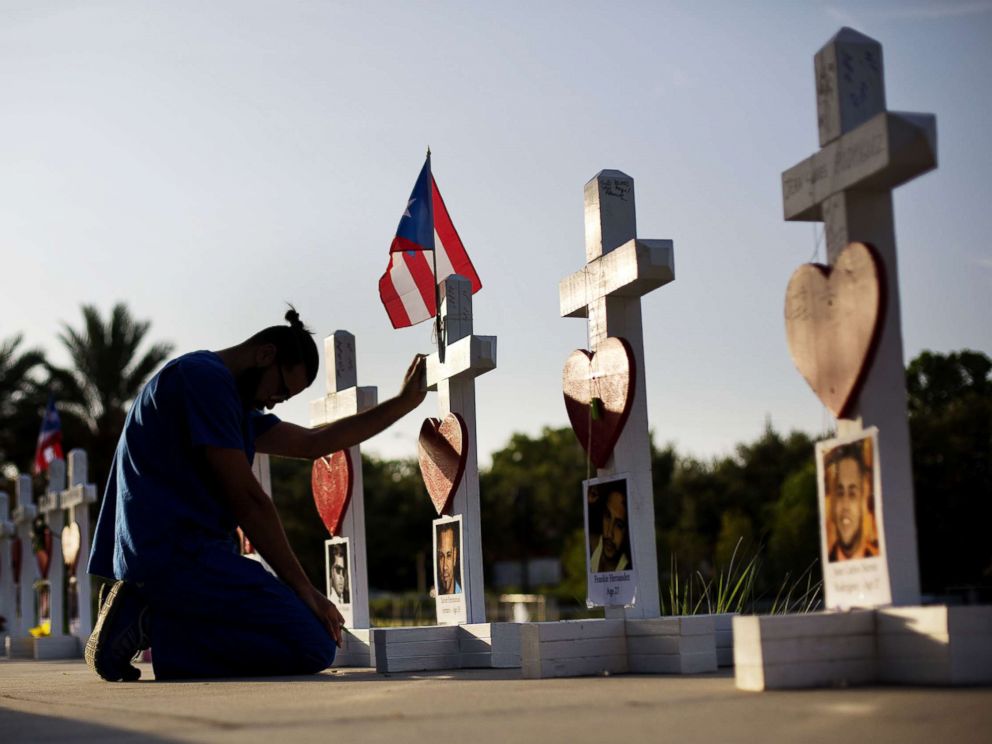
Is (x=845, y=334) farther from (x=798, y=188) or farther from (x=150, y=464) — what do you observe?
(x=150, y=464)

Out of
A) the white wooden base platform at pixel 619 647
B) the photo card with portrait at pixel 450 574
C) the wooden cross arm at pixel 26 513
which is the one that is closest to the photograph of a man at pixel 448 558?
the photo card with portrait at pixel 450 574

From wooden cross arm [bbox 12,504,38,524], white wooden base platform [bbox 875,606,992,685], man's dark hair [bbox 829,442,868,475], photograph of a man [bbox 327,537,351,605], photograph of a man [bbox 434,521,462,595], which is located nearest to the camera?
white wooden base platform [bbox 875,606,992,685]

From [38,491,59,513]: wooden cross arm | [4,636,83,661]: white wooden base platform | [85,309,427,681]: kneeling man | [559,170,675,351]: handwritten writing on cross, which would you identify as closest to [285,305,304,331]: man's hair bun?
[85,309,427,681]: kneeling man

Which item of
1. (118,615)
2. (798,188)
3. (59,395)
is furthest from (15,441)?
(798,188)

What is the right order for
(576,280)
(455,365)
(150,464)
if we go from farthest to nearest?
(455,365), (576,280), (150,464)

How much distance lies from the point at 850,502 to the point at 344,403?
5.86m

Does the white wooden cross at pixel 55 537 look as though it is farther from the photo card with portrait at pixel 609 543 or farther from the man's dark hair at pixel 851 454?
the man's dark hair at pixel 851 454

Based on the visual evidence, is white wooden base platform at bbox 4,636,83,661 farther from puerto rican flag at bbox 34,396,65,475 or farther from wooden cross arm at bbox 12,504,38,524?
puerto rican flag at bbox 34,396,65,475

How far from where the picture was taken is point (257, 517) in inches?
252

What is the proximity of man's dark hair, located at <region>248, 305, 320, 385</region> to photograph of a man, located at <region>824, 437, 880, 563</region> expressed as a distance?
9.08ft

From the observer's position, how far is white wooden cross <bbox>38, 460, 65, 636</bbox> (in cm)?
1755

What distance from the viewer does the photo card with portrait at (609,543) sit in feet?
21.2

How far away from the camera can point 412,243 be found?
27.9ft

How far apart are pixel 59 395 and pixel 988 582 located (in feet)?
107
